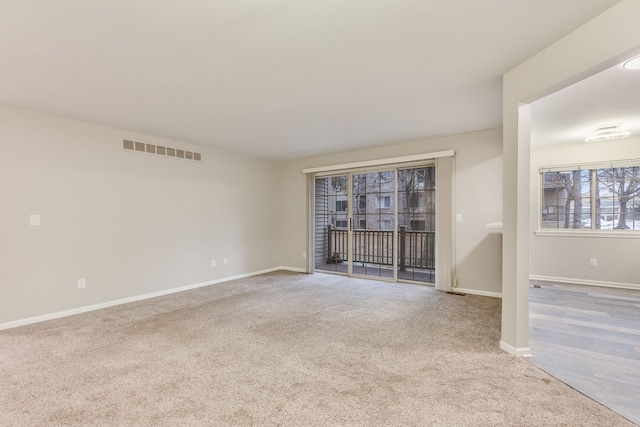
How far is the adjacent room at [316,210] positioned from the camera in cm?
182

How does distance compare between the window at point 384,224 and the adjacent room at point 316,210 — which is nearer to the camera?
the adjacent room at point 316,210

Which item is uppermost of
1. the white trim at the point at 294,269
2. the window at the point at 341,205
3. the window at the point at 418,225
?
the window at the point at 341,205

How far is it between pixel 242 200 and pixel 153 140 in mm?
1815

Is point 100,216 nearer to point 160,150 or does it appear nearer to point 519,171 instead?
point 160,150

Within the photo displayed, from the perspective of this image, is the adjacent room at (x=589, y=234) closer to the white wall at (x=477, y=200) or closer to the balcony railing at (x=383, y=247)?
the white wall at (x=477, y=200)

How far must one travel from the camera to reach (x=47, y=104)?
3.11 metres

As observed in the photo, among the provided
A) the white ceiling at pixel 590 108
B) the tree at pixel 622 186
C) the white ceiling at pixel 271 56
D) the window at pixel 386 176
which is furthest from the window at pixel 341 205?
the tree at pixel 622 186

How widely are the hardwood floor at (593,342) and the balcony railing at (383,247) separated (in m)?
1.62

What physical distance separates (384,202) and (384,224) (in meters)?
0.40

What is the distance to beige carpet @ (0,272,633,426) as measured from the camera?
1726 mm

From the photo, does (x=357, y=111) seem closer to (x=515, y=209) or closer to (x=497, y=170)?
(x=515, y=209)

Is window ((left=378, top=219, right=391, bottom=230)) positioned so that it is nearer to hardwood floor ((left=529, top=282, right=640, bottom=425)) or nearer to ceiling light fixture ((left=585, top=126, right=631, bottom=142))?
hardwood floor ((left=529, top=282, right=640, bottom=425))

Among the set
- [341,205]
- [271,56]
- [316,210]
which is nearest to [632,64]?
[271,56]

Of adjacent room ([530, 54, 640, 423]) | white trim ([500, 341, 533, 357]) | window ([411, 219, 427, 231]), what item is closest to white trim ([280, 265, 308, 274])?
window ([411, 219, 427, 231])
